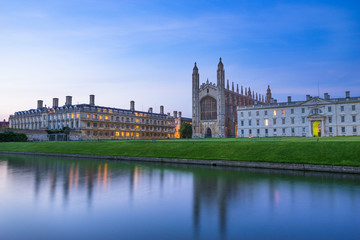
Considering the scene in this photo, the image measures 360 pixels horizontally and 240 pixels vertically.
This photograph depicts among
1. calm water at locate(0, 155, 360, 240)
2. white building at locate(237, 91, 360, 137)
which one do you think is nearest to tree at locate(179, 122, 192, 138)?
white building at locate(237, 91, 360, 137)

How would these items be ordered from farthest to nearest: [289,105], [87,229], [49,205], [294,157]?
1. [289,105]
2. [294,157]
3. [49,205]
4. [87,229]

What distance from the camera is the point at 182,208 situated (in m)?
11.2

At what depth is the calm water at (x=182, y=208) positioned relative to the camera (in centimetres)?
844

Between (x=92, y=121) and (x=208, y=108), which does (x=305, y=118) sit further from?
(x=92, y=121)

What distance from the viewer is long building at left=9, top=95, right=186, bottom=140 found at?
82125 millimetres

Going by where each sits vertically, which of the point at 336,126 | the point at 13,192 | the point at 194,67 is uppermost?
the point at 194,67

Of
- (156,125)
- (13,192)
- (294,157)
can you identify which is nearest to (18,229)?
(13,192)

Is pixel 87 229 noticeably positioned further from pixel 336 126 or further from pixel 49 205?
pixel 336 126

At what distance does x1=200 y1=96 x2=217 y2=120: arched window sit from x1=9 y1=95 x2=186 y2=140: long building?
23352mm

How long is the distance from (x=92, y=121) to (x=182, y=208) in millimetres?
77914

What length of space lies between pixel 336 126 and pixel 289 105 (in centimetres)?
1180

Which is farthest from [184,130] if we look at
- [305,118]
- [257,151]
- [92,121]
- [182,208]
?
[182,208]

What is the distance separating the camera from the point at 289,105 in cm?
A: 7256

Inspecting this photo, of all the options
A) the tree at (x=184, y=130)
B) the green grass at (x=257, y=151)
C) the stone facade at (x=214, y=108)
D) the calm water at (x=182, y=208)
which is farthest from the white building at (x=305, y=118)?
the calm water at (x=182, y=208)
